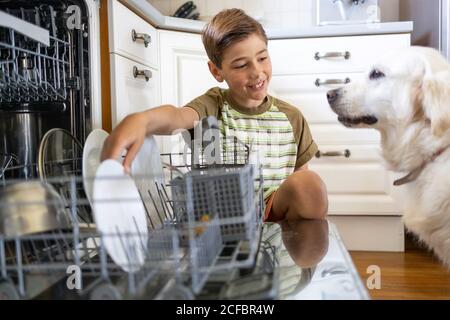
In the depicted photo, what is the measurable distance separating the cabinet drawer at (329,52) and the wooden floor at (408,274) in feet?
2.60

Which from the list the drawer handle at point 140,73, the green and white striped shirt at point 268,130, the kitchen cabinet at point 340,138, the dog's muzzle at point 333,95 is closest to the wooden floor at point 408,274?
the kitchen cabinet at point 340,138

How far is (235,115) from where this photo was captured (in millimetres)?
1183

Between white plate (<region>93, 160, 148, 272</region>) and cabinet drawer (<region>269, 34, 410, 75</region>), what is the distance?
1.37 metres

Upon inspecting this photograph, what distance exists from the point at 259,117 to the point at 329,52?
2.46ft

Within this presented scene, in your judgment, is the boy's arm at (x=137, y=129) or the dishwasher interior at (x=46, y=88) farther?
the dishwasher interior at (x=46, y=88)

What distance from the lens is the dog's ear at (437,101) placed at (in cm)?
99

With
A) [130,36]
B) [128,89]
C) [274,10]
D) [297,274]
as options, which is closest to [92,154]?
[297,274]

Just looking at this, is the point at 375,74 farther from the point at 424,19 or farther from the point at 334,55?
the point at 424,19

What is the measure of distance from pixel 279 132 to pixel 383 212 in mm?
854

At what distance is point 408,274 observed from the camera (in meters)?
1.47

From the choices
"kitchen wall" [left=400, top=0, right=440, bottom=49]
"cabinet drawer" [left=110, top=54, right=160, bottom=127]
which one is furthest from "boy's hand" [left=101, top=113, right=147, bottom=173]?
"kitchen wall" [left=400, top=0, right=440, bottom=49]

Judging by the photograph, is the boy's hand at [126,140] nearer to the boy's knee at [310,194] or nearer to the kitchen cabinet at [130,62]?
the boy's knee at [310,194]
